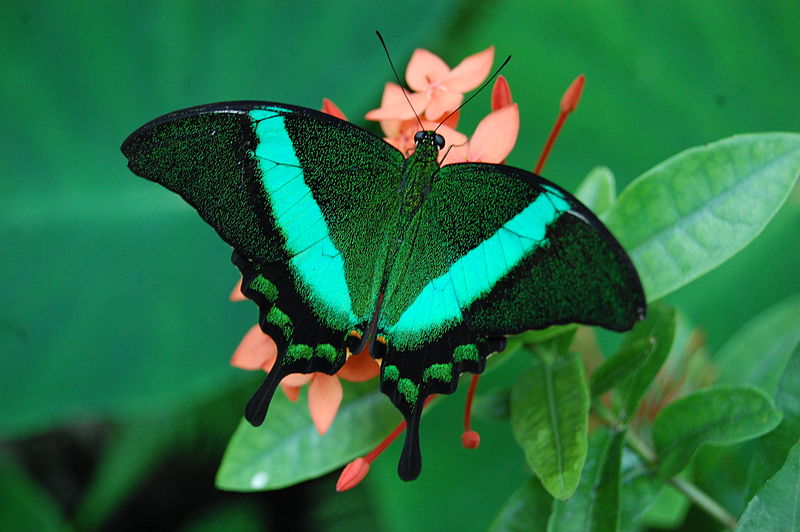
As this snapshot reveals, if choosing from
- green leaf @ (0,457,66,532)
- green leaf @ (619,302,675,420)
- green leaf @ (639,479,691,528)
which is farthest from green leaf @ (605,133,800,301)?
green leaf @ (0,457,66,532)

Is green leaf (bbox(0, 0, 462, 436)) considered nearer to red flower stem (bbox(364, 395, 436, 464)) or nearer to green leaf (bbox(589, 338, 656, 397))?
red flower stem (bbox(364, 395, 436, 464))

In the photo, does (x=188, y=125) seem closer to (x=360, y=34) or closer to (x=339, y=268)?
(x=339, y=268)

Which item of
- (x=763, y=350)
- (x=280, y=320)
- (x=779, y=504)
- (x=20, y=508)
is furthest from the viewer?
(x=20, y=508)

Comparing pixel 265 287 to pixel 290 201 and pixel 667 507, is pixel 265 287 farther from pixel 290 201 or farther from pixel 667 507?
pixel 667 507

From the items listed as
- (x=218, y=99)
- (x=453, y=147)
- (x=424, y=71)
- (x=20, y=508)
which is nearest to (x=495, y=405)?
(x=453, y=147)

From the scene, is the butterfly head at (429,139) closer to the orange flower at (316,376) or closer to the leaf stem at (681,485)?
the orange flower at (316,376)

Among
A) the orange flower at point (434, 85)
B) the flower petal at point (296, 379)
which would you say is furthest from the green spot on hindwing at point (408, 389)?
the orange flower at point (434, 85)

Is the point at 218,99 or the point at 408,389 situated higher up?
the point at 218,99

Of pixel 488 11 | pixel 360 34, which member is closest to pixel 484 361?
pixel 360 34
